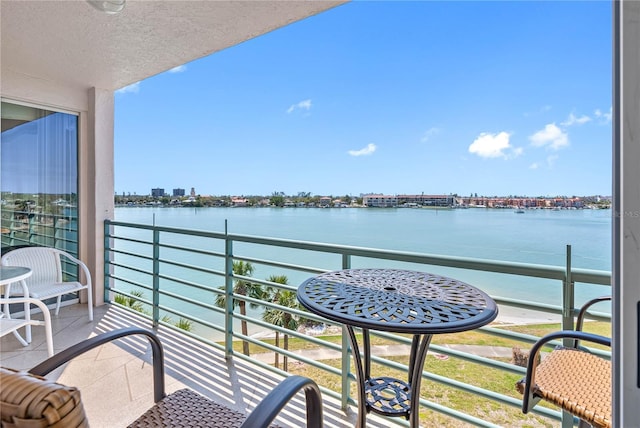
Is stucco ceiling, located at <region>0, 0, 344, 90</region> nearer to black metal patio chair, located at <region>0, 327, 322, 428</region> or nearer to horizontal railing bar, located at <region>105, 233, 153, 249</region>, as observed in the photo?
horizontal railing bar, located at <region>105, 233, 153, 249</region>

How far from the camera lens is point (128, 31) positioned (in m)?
2.43

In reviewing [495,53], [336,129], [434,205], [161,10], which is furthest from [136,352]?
[336,129]

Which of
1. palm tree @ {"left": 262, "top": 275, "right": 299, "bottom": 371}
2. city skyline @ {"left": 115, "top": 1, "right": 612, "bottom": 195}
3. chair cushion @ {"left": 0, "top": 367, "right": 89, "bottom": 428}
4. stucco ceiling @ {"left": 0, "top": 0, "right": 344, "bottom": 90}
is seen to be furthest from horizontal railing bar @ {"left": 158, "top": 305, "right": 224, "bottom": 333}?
city skyline @ {"left": 115, "top": 1, "right": 612, "bottom": 195}

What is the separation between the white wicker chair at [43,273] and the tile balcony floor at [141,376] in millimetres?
377

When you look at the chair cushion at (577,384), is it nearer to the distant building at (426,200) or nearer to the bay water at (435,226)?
the bay water at (435,226)

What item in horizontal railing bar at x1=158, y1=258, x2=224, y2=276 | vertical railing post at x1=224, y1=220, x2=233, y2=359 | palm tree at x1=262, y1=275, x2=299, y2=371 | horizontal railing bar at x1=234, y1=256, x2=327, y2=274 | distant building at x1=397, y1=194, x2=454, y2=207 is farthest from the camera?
palm tree at x1=262, y1=275, x2=299, y2=371

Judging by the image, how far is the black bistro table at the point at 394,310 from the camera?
103 centimetres

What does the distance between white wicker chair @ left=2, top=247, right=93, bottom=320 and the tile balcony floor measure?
14.8 inches

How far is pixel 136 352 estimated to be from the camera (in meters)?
2.52

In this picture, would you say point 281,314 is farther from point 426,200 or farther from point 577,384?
point 577,384

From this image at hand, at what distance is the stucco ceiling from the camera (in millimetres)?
2119

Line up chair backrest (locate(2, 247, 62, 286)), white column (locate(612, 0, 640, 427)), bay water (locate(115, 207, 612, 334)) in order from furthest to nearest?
1. bay water (locate(115, 207, 612, 334))
2. chair backrest (locate(2, 247, 62, 286))
3. white column (locate(612, 0, 640, 427))

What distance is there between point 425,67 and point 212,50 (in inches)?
491

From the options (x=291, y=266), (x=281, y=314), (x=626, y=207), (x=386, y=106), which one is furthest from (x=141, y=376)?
(x=386, y=106)
